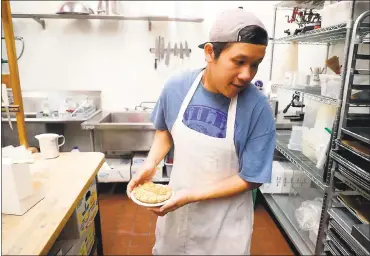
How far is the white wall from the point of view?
7.91ft

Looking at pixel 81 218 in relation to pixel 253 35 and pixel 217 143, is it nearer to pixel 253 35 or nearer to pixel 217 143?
pixel 217 143

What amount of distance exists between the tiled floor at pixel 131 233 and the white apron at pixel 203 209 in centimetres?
18

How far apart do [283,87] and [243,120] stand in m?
1.38

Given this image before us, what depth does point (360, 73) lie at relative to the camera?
1.20m

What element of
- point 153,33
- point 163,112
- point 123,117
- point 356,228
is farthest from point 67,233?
point 153,33

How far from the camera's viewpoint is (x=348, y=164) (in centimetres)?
118

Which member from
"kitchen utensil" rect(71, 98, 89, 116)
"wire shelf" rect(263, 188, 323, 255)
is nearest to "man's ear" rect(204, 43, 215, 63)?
"wire shelf" rect(263, 188, 323, 255)

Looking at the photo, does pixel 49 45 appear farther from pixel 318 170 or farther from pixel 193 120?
pixel 318 170

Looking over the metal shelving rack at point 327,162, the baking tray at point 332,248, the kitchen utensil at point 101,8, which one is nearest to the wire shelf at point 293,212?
the metal shelving rack at point 327,162

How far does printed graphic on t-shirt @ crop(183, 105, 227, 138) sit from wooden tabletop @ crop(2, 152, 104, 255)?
18.8 inches

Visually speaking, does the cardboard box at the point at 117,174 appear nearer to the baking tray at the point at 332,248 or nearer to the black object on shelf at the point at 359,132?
the baking tray at the point at 332,248

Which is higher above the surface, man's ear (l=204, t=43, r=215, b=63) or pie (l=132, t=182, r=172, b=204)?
man's ear (l=204, t=43, r=215, b=63)

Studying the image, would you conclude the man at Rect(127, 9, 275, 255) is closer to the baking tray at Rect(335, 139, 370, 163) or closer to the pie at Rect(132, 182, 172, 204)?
the pie at Rect(132, 182, 172, 204)

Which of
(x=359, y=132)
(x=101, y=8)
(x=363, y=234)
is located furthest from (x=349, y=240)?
(x=101, y=8)
